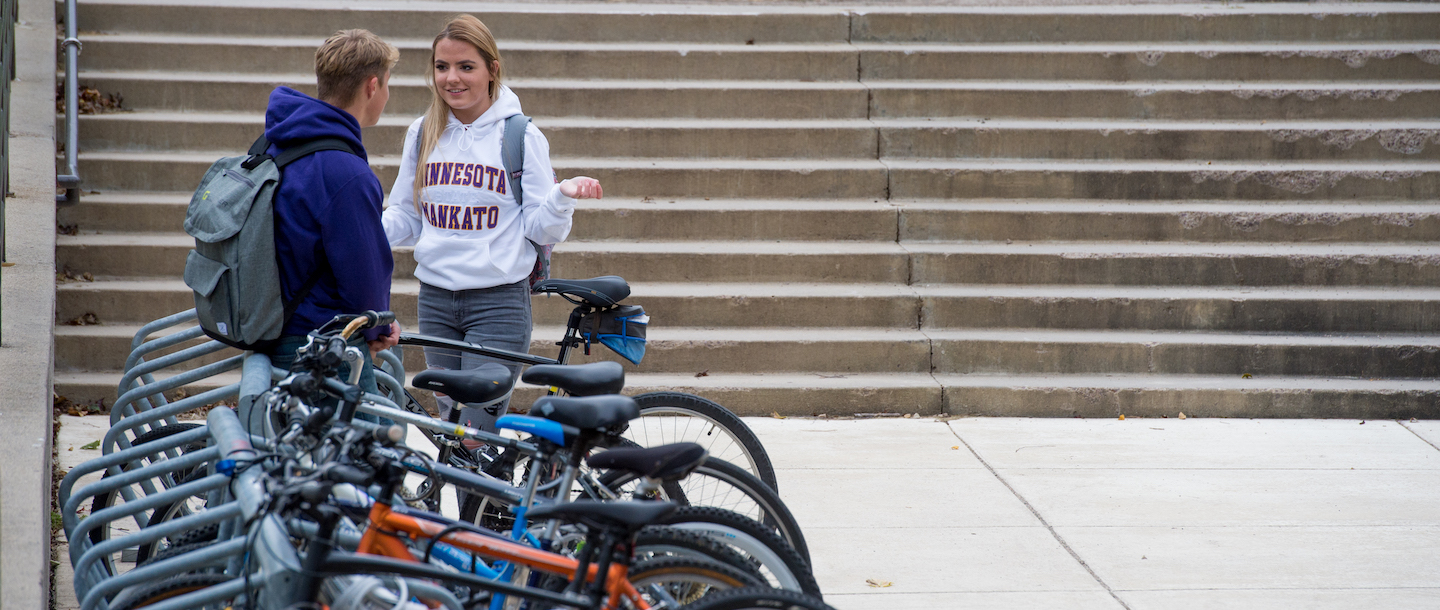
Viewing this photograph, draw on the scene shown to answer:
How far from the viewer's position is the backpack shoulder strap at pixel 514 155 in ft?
13.6

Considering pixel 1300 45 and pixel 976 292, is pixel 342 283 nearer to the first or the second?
pixel 976 292

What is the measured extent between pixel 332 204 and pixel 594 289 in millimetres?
1049

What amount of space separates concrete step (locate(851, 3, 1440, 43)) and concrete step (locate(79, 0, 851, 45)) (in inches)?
17.1

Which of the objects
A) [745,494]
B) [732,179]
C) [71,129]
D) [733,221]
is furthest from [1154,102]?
[71,129]

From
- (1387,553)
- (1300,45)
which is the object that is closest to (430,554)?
(1387,553)

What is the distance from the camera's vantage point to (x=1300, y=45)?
348 inches

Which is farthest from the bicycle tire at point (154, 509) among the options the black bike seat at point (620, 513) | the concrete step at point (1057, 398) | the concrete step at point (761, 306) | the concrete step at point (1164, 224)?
the concrete step at point (1164, 224)

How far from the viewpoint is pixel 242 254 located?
127 inches

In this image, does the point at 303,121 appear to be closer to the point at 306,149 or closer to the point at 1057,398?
the point at 306,149

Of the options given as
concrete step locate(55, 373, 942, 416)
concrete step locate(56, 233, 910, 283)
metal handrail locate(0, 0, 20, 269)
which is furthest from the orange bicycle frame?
concrete step locate(56, 233, 910, 283)

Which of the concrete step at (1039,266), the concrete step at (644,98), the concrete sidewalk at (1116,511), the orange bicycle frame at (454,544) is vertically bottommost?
the concrete sidewalk at (1116,511)

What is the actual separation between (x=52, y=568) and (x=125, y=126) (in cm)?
430

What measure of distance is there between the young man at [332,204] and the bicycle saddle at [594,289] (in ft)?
2.41

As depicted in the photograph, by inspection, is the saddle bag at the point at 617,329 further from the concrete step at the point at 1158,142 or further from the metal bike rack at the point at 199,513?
the concrete step at the point at 1158,142
